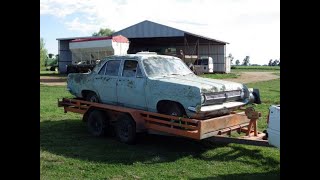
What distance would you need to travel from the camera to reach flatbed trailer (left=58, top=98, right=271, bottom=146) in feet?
23.0

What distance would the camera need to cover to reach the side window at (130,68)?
838cm

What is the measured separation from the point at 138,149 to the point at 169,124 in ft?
2.86

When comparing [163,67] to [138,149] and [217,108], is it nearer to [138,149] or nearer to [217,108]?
[217,108]

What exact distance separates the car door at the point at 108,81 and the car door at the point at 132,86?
7.5 inches

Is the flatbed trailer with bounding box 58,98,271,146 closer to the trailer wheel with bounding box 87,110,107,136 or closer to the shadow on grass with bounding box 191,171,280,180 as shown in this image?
the trailer wheel with bounding box 87,110,107,136

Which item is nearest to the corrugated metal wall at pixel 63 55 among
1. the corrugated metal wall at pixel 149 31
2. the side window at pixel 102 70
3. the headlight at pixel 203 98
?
the corrugated metal wall at pixel 149 31

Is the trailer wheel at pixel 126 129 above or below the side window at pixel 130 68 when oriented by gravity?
below

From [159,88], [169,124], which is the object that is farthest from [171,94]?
[169,124]

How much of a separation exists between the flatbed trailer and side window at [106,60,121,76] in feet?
2.63

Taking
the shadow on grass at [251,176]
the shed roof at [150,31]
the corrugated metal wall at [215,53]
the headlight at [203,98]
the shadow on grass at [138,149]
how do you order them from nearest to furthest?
the shadow on grass at [251,176] < the shadow on grass at [138,149] < the headlight at [203,98] < the shed roof at [150,31] < the corrugated metal wall at [215,53]

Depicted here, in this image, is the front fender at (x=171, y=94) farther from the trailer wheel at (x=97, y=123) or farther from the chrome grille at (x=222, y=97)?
the trailer wheel at (x=97, y=123)
